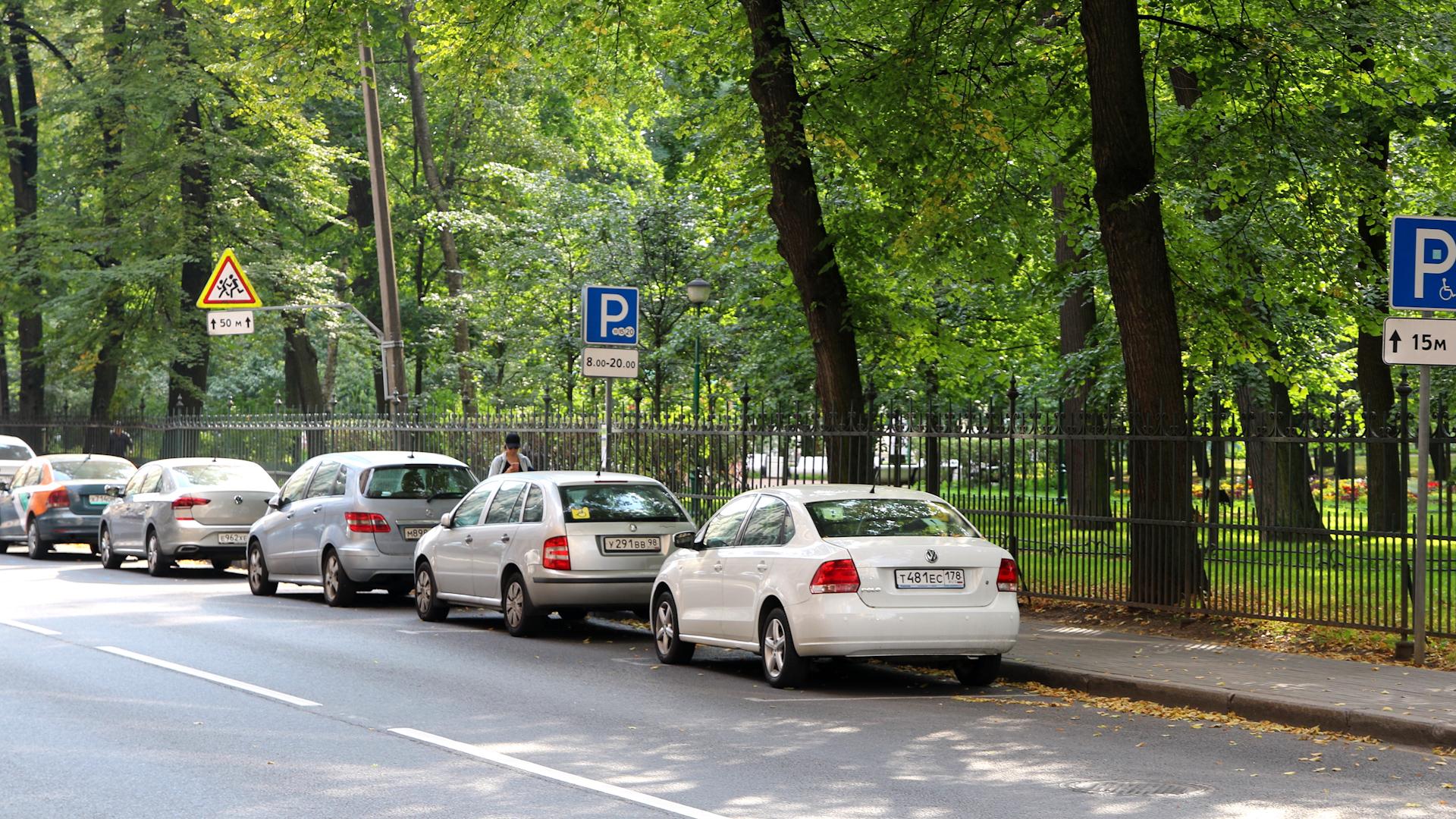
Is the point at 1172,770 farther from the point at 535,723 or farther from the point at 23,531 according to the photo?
the point at 23,531

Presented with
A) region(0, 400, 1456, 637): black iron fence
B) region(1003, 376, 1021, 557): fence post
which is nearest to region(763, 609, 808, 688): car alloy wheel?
region(0, 400, 1456, 637): black iron fence

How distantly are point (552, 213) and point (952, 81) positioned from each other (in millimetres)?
22828

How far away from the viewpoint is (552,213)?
40.4m

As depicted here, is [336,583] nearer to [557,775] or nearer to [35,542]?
[35,542]

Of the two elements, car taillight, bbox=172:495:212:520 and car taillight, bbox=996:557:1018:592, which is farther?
car taillight, bbox=172:495:212:520

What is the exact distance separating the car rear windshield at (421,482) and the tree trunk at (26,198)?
24.2 metres

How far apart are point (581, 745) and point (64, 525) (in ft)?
64.2

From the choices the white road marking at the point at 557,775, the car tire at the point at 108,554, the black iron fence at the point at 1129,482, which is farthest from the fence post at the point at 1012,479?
the car tire at the point at 108,554

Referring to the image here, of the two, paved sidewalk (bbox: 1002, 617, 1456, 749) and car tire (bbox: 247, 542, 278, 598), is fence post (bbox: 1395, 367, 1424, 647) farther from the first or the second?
car tire (bbox: 247, 542, 278, 598)

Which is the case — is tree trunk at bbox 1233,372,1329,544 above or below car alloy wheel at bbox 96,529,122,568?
above

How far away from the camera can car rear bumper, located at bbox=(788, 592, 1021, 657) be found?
38.1ft

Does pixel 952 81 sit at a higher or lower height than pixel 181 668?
higher

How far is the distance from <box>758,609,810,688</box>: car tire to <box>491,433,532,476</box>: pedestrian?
27.2ft

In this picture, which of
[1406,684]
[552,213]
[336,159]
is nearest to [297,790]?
[1406,684]
